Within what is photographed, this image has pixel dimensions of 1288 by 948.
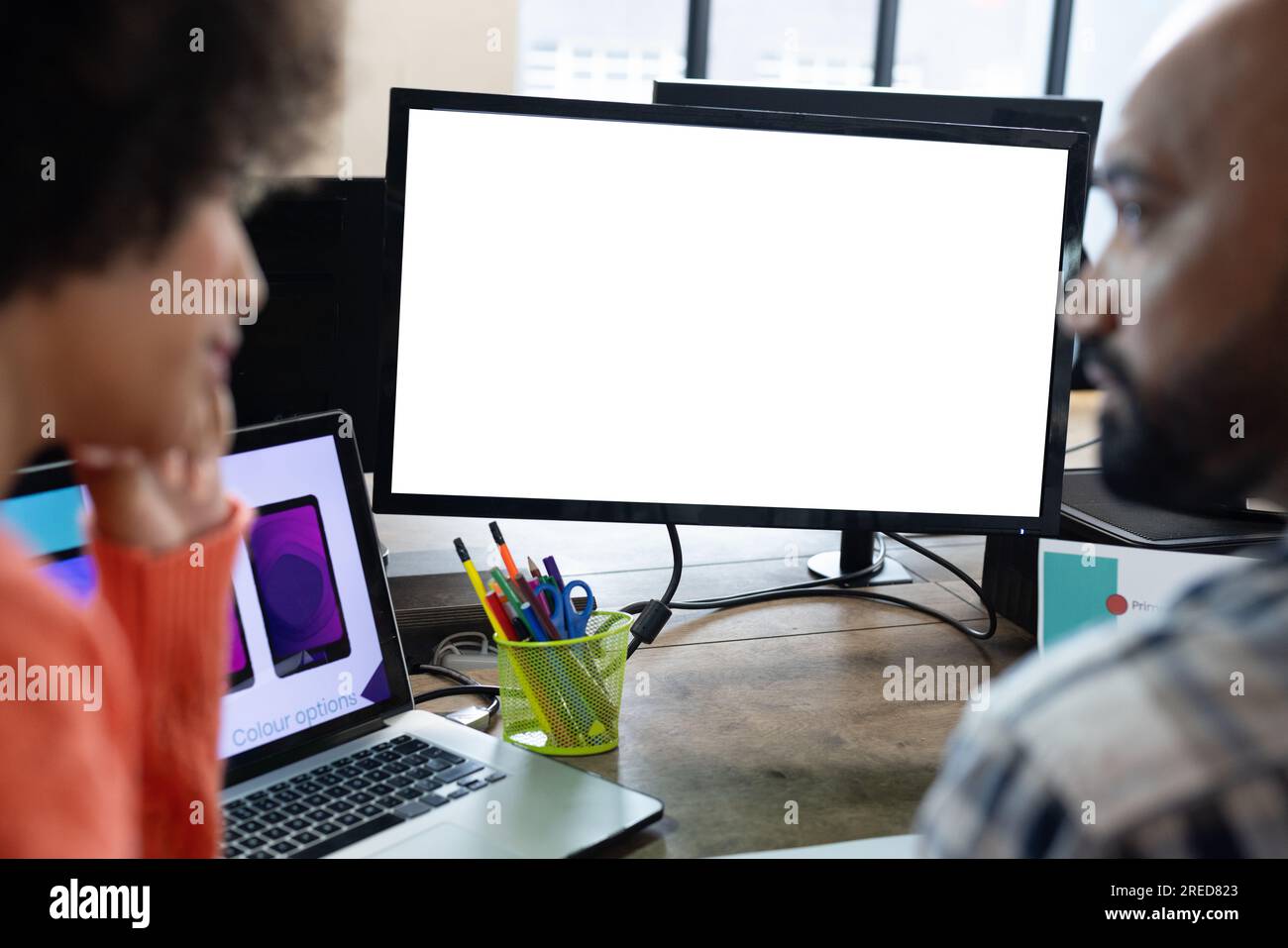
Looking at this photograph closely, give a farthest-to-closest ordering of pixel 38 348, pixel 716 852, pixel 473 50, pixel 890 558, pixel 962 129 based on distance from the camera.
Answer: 1. pixel 473 50
2. pixel 890 558
3. pixel 962 129
4. pixel 716 852
5. pixel 38 348

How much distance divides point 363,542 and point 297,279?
0.37m

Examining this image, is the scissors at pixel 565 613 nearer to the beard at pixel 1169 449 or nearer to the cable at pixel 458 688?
the cable at pixel 458 688

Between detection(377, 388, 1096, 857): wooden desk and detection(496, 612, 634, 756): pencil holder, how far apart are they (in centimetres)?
2

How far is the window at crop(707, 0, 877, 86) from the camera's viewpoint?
458 centimetres

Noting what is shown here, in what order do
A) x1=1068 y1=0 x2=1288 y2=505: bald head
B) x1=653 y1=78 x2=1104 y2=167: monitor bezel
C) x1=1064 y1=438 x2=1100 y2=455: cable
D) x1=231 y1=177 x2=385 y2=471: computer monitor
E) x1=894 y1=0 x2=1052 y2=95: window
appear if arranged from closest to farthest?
1. x1=1068 y1=0 x2=1288 y2=505: bald head
2. x1=231 y1=177 x2=385 y2=471: computer monitor
3. x1=653 y1=78 x2=1104 y2=167: monitor bezel
4. x1=1064 y1=438 x2=1100 y2=455: cable
5. x1=894 y1=0 x2=1052 y2=95: window

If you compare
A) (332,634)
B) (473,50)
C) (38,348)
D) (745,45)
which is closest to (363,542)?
(332,634)

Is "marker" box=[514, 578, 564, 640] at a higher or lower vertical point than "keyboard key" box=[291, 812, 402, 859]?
higher

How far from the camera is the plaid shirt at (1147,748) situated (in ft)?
1.21

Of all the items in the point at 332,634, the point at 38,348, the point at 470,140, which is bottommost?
the point at 332,634

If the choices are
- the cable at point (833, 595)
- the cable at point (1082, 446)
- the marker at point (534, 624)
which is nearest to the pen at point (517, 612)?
the marker at point (534, 624)

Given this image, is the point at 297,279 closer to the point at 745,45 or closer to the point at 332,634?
the point at 332,634

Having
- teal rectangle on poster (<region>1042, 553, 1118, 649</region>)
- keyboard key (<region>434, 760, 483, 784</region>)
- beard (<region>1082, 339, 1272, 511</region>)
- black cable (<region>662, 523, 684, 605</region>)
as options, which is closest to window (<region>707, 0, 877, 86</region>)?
black cable (<region>662, 523, 684, 605</region>)

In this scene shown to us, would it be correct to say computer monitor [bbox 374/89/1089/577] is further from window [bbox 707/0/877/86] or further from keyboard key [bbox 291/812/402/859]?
window [bbox 707/0/877/86]

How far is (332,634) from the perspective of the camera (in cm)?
93
